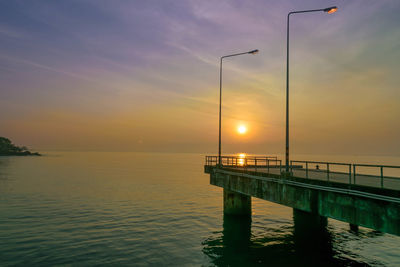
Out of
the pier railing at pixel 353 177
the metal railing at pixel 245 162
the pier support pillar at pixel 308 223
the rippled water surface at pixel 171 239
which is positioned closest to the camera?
the pier railing at pixel 353 177

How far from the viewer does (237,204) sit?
30.5 metres

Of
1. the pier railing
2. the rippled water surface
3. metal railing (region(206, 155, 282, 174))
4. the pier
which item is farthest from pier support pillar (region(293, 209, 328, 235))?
metal railing (region(206, 155, 282, 174))

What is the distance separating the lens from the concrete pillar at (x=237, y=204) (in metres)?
30.5

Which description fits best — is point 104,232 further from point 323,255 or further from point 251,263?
point 323,255

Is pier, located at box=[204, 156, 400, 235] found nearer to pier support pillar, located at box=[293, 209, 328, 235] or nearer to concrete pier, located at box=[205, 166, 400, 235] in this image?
concrete pier, located at box=[205, 166, 400, 235]

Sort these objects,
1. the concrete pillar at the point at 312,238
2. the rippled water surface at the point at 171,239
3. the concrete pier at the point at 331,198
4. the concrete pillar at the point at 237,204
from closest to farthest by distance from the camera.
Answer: the concrete pier at the point at 331,198 → the rippled water surface at the point at 171,239 → the concrete pillar at the point at 312,238 → the concrete pillar at the point at 237,204

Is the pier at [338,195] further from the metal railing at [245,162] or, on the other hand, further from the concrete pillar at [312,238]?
the concrete pillar at [312,238]

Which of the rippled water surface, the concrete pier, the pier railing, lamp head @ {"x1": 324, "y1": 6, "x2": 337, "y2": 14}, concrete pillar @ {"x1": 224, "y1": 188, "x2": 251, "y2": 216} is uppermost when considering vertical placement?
lamp head @ {"x1": 324, "y1": 6, "x2": 337, "y2": 14}

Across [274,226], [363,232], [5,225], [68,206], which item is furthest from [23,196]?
[363,232]

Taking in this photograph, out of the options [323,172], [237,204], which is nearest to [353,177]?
[323,172]

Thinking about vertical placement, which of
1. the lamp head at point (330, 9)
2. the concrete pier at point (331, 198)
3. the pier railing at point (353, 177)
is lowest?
the concrete pier at point (331, 198)

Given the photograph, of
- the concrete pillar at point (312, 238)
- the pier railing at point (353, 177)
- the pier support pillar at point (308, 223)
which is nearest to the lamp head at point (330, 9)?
the pier railing at point (353, 177)

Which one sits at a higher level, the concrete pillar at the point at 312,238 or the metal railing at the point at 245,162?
the metal railing at the point at 245,162

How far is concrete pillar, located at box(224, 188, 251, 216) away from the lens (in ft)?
100
